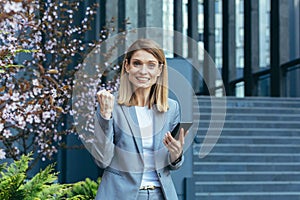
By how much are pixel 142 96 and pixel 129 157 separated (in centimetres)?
31

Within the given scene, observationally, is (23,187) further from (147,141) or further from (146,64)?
(146,64)

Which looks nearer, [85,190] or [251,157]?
[85,190]

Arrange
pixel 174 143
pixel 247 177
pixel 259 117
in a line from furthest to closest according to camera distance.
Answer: pixel 259 117 < pixel 247 177 < pixel 174 143

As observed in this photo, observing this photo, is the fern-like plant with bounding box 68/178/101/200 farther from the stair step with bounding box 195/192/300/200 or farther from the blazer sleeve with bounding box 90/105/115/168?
the blazer sleeve with bounding box 90/105/115/168

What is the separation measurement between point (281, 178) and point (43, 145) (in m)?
A: 3.79

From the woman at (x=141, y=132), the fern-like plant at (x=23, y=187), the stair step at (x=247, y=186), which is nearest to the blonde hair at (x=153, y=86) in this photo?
the woman at (x=141, y=132)

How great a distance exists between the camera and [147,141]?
3.67 meters

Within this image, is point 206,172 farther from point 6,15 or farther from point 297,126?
point 6,15

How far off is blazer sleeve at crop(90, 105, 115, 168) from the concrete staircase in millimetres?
5605

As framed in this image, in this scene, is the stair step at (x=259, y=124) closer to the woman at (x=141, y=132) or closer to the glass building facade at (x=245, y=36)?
the glass building facade at (x=245, y=36)

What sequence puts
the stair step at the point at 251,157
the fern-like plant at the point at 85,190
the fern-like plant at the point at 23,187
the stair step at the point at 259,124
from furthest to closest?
the stair step at the point at 259,124, the stair step at the point at 251,157, the fern-like plant at the point at 85,190, the fern-like plant at the point at 23,187

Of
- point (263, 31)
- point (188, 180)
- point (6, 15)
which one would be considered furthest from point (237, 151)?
point (263, 31)

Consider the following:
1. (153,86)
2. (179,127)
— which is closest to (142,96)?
(153,86)

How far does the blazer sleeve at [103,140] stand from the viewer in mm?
3486
